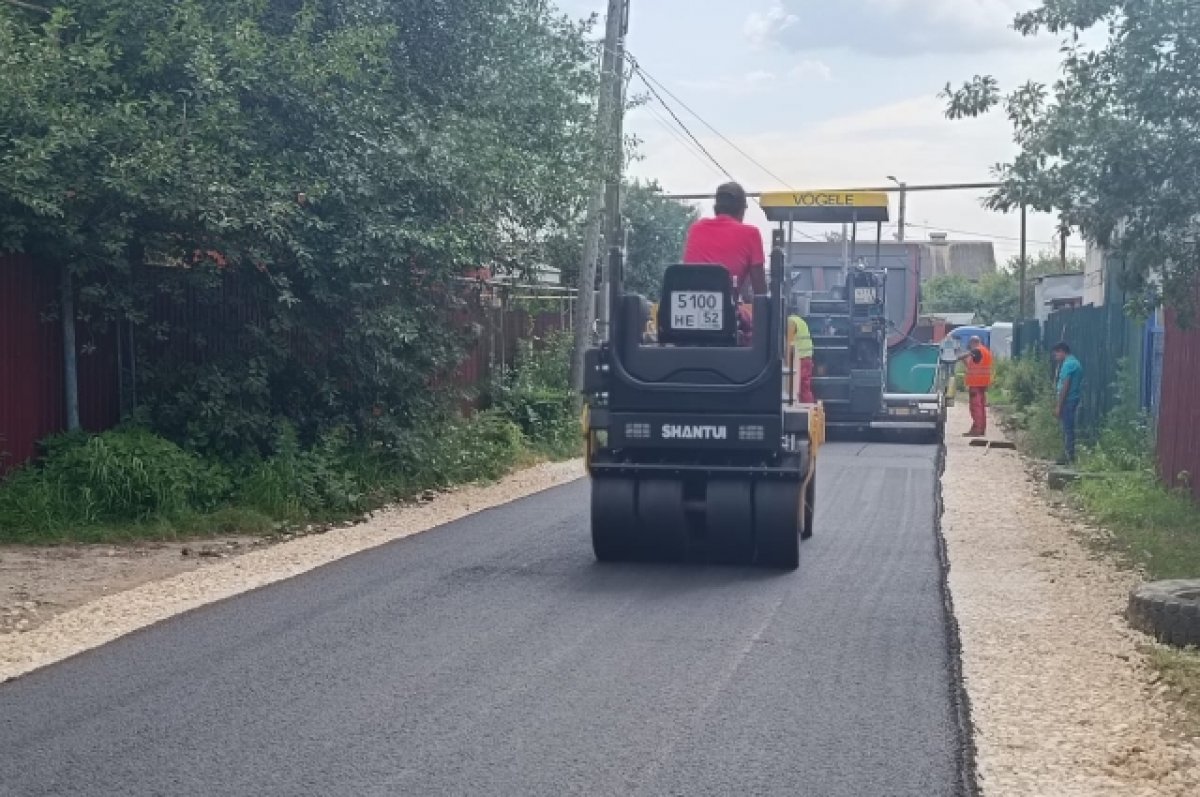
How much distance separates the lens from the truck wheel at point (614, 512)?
35.7ft

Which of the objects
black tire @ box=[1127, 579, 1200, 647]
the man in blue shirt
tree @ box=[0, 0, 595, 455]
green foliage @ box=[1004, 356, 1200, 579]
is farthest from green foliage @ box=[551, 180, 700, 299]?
black tire @ box=[1127, 579, 1200, 647]

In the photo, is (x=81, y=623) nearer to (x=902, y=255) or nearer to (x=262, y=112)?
(x=262, y=112)

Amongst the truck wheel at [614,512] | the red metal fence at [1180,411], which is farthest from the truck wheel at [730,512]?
the red metal fence at [1180,411]

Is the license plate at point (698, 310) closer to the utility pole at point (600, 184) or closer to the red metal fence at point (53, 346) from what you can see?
the red metal fence at point (53, 346)

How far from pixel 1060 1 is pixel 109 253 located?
7637mm

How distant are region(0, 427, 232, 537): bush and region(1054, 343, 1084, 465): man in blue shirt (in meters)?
10.6

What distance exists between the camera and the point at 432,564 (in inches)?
435

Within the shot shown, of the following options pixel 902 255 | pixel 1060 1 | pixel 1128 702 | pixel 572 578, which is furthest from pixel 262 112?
pixel 902 255

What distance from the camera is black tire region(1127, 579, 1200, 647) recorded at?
27.4ft

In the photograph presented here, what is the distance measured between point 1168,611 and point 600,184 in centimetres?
1151

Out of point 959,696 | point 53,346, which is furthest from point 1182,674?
point 53,346

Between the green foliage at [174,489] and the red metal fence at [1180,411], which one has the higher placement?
the red metal fence at [1180,411]

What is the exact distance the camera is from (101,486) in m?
12.5

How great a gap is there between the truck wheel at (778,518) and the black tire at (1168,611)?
7.93 ft
